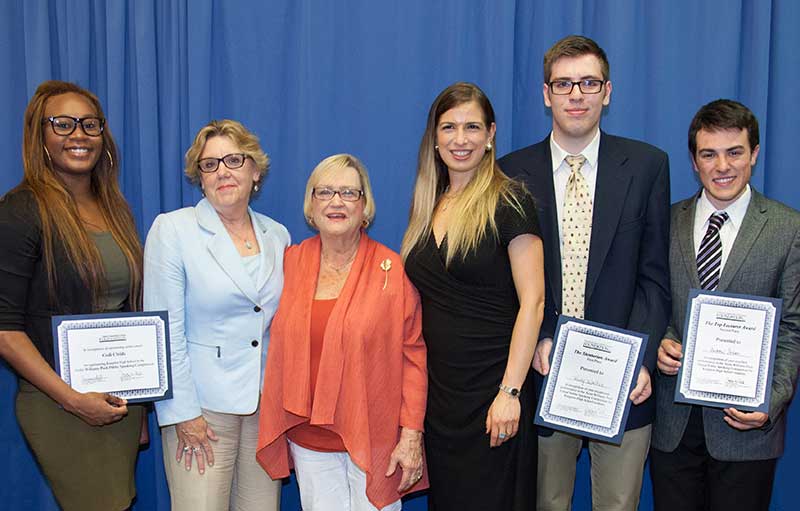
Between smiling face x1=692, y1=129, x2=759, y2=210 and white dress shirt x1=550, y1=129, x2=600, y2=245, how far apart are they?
0.37 meters

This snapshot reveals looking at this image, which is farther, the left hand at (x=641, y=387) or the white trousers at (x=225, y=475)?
the white trousers at (x=225, y=475)

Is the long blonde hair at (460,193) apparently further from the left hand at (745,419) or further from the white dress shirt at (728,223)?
the left hand at (745,419)

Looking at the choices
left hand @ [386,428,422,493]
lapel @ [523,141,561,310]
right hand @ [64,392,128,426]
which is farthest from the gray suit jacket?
right hand @ [64,392,128,426]

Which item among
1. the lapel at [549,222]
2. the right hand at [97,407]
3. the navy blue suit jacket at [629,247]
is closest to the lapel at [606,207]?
the navy blue suit jacket at [629,247]

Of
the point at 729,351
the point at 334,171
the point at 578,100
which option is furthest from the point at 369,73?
the point at 729,351

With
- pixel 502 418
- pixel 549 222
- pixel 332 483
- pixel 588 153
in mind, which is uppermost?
Answer: pixel 588 153

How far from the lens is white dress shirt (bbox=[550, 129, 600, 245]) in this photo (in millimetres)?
2275

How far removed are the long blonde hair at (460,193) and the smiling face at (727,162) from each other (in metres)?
0.66

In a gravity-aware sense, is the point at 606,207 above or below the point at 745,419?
above

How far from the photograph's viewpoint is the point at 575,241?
224cm

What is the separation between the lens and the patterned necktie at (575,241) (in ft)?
7.35

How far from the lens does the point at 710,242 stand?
88.7 inches

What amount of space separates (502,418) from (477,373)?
0.17m

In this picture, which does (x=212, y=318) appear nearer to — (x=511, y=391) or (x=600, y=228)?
(x=511, y=391)
